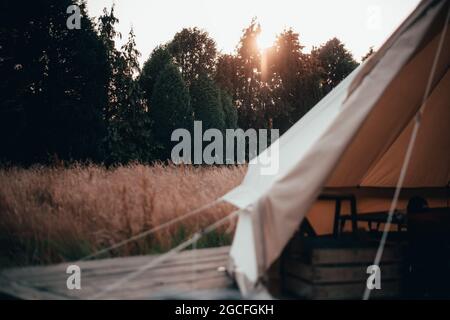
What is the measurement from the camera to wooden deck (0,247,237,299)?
128 inches

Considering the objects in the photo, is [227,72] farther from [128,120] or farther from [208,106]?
[128,120]

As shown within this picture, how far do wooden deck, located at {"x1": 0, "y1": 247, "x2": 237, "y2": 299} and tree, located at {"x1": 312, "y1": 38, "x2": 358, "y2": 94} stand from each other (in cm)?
3368

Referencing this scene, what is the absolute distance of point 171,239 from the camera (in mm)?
4926

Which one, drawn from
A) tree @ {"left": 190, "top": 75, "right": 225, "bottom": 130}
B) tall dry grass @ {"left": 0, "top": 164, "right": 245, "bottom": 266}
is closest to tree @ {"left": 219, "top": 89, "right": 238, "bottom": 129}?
tree @ {"left": 190, "top": 75, "right": 225, "bottom": 130}

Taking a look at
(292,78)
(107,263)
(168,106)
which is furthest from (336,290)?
(292,78)

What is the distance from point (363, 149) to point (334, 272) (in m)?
1.87

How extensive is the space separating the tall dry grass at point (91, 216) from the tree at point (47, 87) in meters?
8.22

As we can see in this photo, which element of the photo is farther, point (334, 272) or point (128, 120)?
point (128, 120)

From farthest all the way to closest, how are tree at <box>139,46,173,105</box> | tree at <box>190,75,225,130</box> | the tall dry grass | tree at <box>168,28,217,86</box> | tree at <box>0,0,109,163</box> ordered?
tree at <box>168,28,217,86</box> < tree at <box>190,75,225,130</box> < tree at <box>139,46,173,105</box> < tree at <box>0,0,109,163</box> < the tall dry grass

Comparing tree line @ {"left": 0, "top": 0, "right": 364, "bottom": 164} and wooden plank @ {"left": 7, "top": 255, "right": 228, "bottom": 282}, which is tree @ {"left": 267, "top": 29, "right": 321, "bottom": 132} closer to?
tree line @ {"left": 0, "top": 0, "right": 364, "bottom": 164}

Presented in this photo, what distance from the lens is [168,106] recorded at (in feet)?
62.9

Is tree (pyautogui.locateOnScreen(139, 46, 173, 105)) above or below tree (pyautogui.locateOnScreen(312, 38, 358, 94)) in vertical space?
below

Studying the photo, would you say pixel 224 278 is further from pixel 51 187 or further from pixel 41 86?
pixel 41 86
